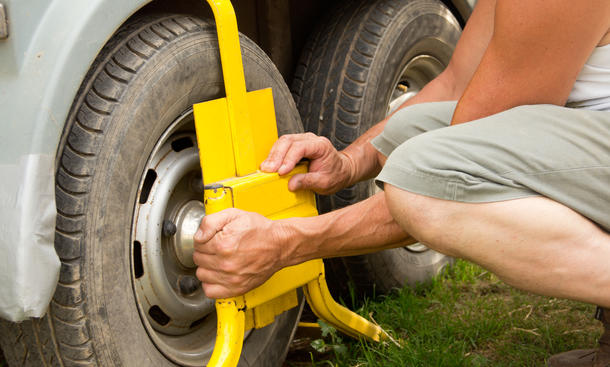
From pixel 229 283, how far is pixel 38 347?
0.39 m

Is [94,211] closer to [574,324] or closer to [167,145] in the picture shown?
[167,145]

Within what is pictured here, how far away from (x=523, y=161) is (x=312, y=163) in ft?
1.87

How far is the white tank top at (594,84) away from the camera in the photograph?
1358 mm

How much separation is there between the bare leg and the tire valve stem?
0.53 m

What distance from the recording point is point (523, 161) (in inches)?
52.3

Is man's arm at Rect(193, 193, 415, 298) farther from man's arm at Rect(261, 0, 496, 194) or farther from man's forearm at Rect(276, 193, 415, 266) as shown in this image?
man's arm at Rect(261, 0, 496, 194)

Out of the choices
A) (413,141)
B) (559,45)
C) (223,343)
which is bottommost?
(223,343)

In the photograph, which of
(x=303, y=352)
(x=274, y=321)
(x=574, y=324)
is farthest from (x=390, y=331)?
(x=574, y=324)

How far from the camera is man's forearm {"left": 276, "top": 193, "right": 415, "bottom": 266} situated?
1.52 m

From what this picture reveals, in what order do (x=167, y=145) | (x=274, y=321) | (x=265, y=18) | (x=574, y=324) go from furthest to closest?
1. (x=574, y=324)
2. (x=265, y=18)
3. (x=274, y=321)
4. (x=167, y=145)

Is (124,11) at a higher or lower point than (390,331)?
higher

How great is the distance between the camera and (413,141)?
1437mm

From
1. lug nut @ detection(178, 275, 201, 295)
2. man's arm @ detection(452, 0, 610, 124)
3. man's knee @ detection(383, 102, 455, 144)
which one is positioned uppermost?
man's arm @ detection(452, 0, 610, 124)

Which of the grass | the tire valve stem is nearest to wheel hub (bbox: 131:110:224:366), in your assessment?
the tire valve stem
